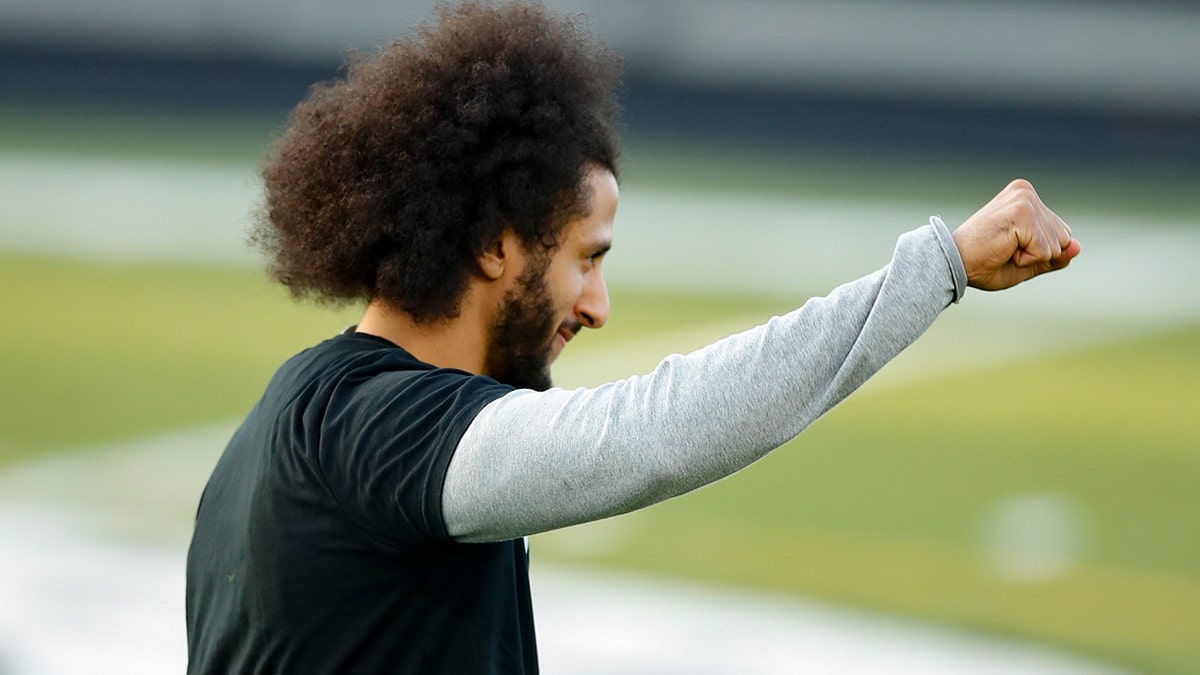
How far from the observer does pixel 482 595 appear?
1.91 metres

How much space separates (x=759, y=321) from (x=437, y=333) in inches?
200

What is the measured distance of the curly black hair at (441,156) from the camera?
2.19 meters

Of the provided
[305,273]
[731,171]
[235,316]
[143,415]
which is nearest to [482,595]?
[305,273]

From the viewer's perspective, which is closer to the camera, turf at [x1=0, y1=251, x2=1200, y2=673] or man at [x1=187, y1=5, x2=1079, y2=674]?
man at [x1=187, y1=5, x2=1079, y2=674]

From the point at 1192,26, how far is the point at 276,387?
10990 mm

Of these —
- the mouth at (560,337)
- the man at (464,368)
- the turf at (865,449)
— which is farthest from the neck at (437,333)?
the turf at (865,449)

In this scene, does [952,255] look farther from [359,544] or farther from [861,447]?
[861,447]

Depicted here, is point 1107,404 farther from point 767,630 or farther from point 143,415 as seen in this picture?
point 143,415

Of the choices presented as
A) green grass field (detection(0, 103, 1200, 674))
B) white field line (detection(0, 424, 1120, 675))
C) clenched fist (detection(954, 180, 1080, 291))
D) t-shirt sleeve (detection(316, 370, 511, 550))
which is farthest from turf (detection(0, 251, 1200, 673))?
t-shirt sleeve (detection(316, 370, 511, 550))

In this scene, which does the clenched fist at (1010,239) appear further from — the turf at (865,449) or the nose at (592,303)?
the turf at (865,449)

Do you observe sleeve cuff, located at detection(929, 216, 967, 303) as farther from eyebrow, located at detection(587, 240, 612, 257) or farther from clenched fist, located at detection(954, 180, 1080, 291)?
eyebrow, located at detection(587, 240, 612, 257)

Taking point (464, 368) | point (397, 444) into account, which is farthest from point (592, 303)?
point (397, 444)

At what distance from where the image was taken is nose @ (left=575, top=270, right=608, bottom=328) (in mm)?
2242

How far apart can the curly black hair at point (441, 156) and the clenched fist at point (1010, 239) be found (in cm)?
72
